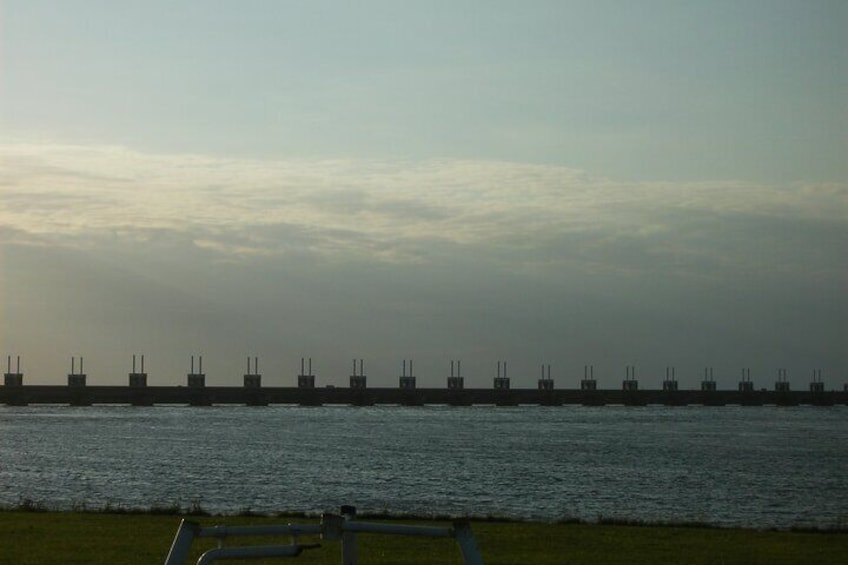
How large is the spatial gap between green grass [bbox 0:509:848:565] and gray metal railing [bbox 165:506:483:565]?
943 centimetres

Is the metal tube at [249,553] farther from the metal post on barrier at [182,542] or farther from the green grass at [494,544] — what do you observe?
the green grass at [494,544]

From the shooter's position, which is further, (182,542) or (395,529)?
(395,529)

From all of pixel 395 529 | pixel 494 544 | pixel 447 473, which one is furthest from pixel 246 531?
pixel 447 473

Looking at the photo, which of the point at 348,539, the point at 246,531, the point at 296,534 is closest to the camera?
the point at 246,531

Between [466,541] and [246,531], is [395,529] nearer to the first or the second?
[466,541]

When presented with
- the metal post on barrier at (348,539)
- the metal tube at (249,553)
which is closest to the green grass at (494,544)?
the metal post on barrier at (348,539)

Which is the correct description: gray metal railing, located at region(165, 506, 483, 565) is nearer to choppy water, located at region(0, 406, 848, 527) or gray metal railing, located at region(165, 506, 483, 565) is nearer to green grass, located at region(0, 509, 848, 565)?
green grass, located at region(0, 509, 848, 565)

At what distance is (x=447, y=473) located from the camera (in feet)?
200

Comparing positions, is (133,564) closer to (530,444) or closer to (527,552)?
(527,552)

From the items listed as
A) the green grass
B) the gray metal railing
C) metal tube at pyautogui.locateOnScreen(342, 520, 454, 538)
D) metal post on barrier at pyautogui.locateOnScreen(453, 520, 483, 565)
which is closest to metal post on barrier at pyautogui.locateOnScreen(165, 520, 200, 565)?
the gray metal railing

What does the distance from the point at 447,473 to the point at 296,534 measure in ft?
174

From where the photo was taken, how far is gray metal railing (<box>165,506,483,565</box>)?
812cm

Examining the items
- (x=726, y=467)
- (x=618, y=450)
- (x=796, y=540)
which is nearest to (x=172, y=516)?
Result: (x=796, y=540)

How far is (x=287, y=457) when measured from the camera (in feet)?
254
